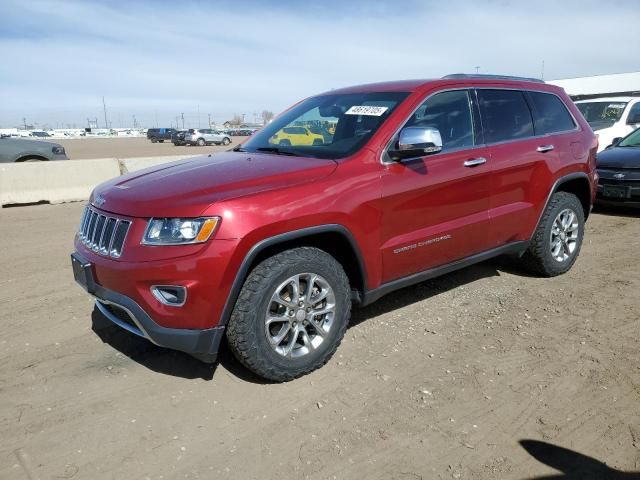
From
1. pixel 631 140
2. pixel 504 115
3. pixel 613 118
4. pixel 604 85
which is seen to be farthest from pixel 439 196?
pixel 604 85

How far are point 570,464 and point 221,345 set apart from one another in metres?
2.35

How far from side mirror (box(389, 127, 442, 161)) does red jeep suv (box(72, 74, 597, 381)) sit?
0.01 meters

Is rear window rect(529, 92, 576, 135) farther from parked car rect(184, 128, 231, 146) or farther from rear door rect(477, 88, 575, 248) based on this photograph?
parked car rect(184, 128, 231, 146)

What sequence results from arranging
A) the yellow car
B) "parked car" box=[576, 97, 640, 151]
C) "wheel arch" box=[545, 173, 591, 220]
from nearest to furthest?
the yellow car < "wheel arch" box=[545, 173, 591, 220] < "parked car" box=[576, 97, 640, 151]

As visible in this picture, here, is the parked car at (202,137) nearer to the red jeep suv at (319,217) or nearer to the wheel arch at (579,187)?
the red jeep suv at (319,217)

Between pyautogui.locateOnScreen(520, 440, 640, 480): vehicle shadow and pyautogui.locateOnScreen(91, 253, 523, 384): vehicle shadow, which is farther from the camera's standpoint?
pyautogui.locateOnScreen(91, 253, 523, 384): vehicle shadow

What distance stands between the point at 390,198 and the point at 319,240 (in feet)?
1.81

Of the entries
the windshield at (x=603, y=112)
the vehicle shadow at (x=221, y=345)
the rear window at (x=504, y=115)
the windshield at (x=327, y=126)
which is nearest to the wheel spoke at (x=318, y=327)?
the vehicle shadow at (x=221, y=345)

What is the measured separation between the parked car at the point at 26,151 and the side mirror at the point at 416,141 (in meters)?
9.36

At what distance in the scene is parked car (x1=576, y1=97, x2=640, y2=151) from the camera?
10.6 m

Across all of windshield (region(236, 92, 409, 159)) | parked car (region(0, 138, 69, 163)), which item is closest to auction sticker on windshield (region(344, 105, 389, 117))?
windshield (region(236, 92, 409, 159))

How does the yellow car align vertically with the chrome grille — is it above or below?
above

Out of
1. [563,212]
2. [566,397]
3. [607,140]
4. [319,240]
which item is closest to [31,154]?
[319,240]

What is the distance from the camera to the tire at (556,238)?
464 centimetres
